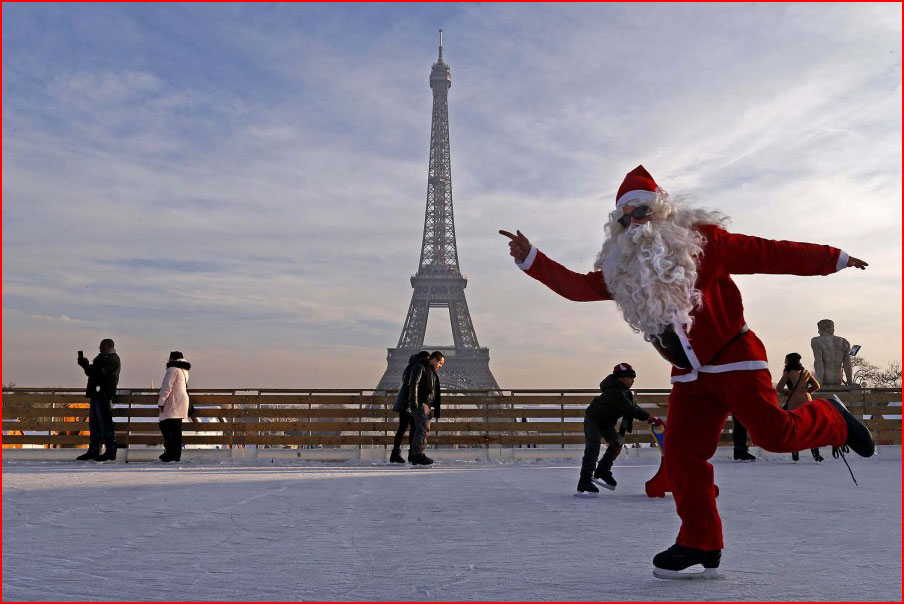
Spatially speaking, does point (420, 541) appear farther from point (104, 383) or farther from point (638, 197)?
point (104, 383)

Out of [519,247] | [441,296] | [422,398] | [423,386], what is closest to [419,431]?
[422,398]

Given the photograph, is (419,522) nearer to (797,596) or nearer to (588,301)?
(588,301)

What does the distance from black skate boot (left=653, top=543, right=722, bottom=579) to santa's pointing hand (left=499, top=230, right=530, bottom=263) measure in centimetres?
124

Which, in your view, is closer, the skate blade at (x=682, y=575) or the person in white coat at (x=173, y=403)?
the skate blade at (x=682, y=575)

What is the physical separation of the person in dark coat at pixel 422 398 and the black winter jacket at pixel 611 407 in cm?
353

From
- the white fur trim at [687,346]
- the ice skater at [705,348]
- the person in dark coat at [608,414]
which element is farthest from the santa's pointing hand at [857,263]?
the person in dark coat at [608,414]

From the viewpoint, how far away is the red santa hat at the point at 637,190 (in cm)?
331

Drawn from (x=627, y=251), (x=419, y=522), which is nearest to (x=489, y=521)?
(x=419, y=522)

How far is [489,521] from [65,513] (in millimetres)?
2374

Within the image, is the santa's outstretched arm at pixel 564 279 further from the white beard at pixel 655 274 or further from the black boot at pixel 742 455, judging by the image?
the black boot at pixel 742 455

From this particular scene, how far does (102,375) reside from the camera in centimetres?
1011

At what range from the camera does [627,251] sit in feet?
10.6

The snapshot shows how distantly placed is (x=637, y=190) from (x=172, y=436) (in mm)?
8603

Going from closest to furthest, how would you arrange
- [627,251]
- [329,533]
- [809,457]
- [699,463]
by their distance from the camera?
[699,463] < [627,251] < [329,533] < [809,457]
